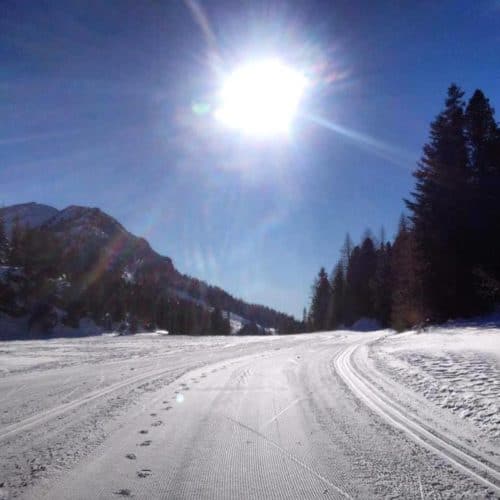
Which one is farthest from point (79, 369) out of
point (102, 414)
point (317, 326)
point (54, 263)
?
point (317, 326)

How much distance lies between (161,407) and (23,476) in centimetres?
312

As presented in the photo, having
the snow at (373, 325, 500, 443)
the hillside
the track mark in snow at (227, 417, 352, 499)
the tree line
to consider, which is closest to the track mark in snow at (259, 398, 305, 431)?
the track mark in snow at (227, 417, 352, 499)

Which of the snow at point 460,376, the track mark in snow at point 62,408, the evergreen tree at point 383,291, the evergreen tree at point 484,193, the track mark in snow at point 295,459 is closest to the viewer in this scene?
the track mark in snow at point 295,459

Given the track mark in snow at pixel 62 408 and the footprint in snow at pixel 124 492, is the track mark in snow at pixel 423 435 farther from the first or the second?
the track mark in snow at pixel 62 408

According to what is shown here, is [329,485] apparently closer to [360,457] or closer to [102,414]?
[360,457]

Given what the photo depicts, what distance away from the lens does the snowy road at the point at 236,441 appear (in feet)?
13.0

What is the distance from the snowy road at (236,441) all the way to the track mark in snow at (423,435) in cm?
2

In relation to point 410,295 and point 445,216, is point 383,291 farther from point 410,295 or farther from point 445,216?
point 445,216

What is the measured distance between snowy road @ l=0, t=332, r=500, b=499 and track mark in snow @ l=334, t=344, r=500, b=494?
0.02m

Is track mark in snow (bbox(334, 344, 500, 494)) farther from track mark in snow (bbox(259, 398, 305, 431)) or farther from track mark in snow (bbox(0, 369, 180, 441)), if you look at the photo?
track mark in snow (bbox(0, 369, 180, 441))

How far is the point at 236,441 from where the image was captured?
17.3ft

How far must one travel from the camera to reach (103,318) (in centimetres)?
5700

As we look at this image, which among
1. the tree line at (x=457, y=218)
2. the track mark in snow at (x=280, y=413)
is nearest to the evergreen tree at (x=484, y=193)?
the tree line at (x=457, y=218)

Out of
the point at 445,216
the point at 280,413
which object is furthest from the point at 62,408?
the point at 445,216
